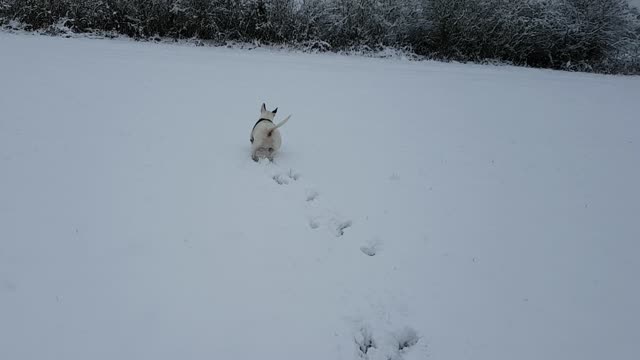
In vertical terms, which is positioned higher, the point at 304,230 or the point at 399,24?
the point at 399,24

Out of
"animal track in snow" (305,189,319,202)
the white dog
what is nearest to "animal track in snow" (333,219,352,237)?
"animal track in snow" (305,189,319,202)

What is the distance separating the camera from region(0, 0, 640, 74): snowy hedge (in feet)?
38.2

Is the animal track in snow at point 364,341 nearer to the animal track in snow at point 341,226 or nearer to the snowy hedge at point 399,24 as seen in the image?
the animal track in snow at point 341,226

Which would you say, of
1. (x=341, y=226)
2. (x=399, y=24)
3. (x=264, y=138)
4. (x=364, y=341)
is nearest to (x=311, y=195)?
(x=341, y=226)

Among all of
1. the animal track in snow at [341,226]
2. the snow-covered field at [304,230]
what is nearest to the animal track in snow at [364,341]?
the snow-covered field at [304,230]

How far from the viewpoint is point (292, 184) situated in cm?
469

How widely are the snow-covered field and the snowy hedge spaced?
4826mm

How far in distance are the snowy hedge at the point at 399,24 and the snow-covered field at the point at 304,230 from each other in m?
4.83

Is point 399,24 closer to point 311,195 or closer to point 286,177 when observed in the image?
point 286,177

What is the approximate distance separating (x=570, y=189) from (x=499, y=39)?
982 centimetres

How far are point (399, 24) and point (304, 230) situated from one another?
11038 millimetres

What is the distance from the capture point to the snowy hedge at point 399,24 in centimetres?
1166

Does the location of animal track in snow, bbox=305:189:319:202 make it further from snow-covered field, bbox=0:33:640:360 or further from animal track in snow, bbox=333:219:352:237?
animal track in snow, bbox=333:219:352:237

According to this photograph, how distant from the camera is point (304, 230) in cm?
386
